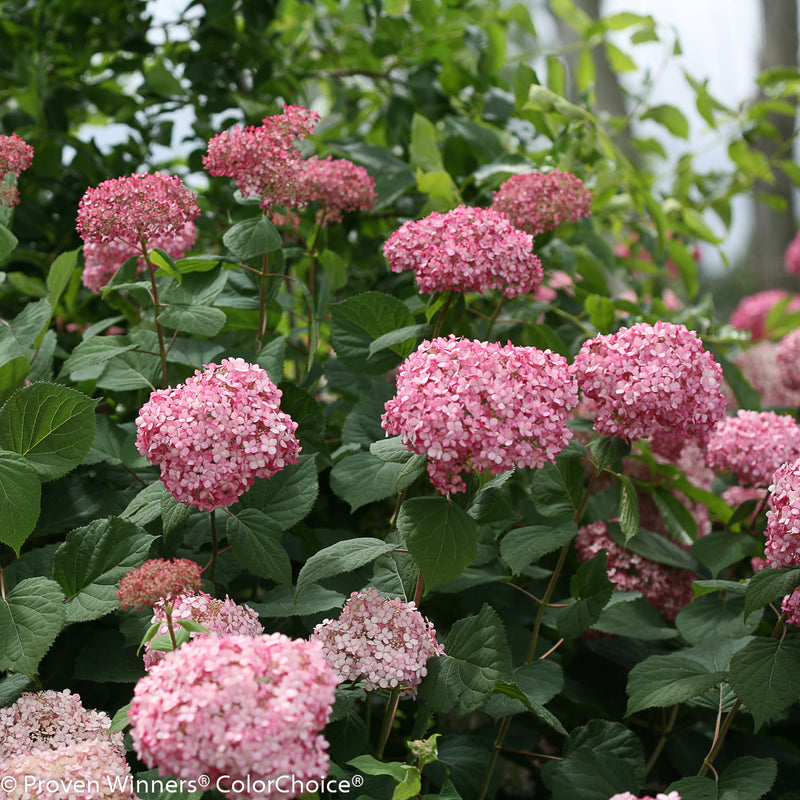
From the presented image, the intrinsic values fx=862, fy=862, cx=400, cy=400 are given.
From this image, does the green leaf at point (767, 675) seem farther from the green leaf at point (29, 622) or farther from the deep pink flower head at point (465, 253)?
the green leaf at point (29, 622)

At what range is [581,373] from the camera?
3.26 feet

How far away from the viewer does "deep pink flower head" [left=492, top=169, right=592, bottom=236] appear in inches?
48.5

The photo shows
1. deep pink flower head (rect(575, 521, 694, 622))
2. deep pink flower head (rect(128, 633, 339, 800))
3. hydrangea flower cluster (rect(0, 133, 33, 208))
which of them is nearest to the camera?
deep pink flower head (rect(128, 633, 339, 800))

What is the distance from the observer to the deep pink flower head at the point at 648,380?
37.9 inches

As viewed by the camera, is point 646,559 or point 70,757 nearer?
point 70,757

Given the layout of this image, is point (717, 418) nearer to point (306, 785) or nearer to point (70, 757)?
point (306, 785)

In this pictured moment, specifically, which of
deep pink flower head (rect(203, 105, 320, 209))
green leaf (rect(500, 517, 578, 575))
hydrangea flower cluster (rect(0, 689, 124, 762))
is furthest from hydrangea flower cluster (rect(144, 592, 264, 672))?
deep pink flower head (rect(203, 105, 320, 209))

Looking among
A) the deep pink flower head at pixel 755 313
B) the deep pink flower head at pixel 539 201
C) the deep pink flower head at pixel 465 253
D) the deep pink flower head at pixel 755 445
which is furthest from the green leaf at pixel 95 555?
the deep pink flower head at pixel 755 313

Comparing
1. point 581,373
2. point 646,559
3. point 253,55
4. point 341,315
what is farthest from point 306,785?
point 253,55

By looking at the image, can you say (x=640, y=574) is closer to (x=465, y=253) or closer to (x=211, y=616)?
(x=465, y=253)

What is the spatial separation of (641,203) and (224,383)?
1191 mm

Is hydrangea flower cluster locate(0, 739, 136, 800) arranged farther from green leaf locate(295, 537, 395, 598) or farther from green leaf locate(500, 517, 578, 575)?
green leaf locate(500, 517, 578, 575)

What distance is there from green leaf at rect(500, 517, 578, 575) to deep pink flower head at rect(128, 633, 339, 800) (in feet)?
1.48

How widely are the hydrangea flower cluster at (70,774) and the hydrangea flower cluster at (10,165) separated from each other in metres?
0.68
